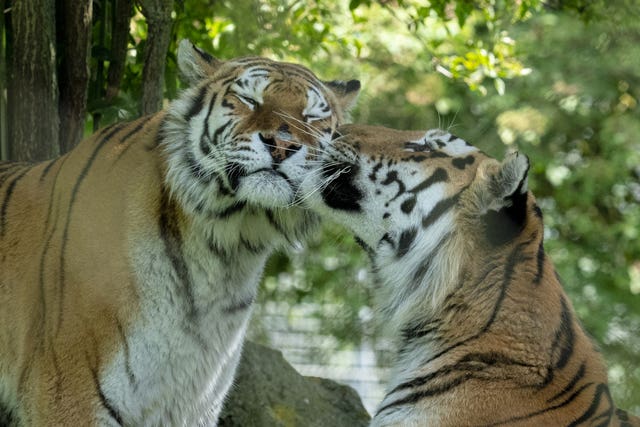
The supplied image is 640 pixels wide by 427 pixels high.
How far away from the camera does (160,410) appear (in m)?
3.37

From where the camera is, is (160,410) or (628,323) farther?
(628,323)

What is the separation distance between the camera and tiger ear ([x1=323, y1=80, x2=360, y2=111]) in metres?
3.77

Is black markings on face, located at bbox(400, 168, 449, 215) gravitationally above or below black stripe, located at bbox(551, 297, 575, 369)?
above

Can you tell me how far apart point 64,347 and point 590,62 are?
22.0 ft

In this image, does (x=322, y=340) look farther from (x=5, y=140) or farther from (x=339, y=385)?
(x=5, y=140)

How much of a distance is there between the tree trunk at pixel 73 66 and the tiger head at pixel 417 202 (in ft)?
5.13

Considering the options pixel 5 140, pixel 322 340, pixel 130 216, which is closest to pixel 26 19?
pixel 5 140

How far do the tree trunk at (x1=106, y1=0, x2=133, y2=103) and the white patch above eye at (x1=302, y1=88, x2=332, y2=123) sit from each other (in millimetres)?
1311

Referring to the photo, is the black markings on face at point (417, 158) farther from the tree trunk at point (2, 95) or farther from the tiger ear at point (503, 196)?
the tree trunk at point (2, 95)

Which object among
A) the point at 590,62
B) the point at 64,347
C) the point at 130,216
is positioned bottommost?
the point at 590,62

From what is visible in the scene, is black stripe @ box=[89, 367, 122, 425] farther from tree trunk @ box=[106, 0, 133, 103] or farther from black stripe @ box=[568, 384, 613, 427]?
tree trunk @ box=[106, 0, 133, 103]

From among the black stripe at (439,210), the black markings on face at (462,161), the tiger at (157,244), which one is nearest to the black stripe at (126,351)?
the tiger at (157,244)

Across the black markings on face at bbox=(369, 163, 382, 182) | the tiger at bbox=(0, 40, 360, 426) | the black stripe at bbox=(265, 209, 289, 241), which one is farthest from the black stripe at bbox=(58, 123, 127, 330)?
the black markings on face at bbox=(369, 163, 382, 182)

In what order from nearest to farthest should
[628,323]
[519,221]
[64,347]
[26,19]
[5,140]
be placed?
[519,221] < [64,347] < [26,19] < [5,140] < [628,323]
